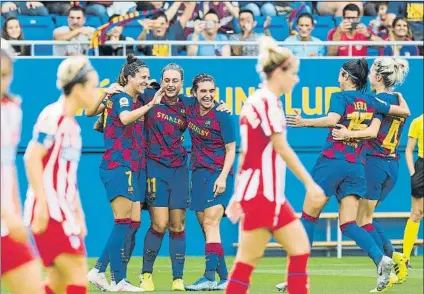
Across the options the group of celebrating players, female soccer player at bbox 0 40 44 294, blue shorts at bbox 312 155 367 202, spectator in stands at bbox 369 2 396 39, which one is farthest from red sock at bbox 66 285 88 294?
spectator in stands at bbox 369 2 396 39

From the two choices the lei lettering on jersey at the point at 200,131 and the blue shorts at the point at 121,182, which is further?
the lei lettering on jersey at the point at 200,131

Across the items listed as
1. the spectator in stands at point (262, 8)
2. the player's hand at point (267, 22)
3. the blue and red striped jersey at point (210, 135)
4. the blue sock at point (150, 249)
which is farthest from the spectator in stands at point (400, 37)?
the blue sock at point (150, 249)

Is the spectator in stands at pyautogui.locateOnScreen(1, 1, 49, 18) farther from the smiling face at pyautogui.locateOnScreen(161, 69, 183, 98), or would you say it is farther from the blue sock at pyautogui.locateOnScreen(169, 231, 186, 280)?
the blue sock at pyautogui.locateOnScreen(169, 231, 186, 280)

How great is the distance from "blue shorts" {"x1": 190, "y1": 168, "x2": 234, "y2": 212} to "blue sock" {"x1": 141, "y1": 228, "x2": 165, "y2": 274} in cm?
47

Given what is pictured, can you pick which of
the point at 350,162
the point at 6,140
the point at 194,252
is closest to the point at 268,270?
the point at 194,252

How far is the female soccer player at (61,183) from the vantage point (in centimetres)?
785

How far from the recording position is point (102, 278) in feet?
40.3

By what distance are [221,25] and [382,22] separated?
2.58 meters

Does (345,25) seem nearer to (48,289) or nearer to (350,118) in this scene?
(350,118)

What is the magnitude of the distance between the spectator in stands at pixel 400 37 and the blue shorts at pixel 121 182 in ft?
24.2

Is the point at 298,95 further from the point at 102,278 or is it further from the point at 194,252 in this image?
the point at 102,278

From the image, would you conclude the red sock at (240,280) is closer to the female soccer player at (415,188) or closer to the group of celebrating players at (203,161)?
the group of celebrating players at (203,161)

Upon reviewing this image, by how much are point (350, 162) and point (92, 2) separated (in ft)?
26.3

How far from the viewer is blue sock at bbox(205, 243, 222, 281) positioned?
12.4 metres
